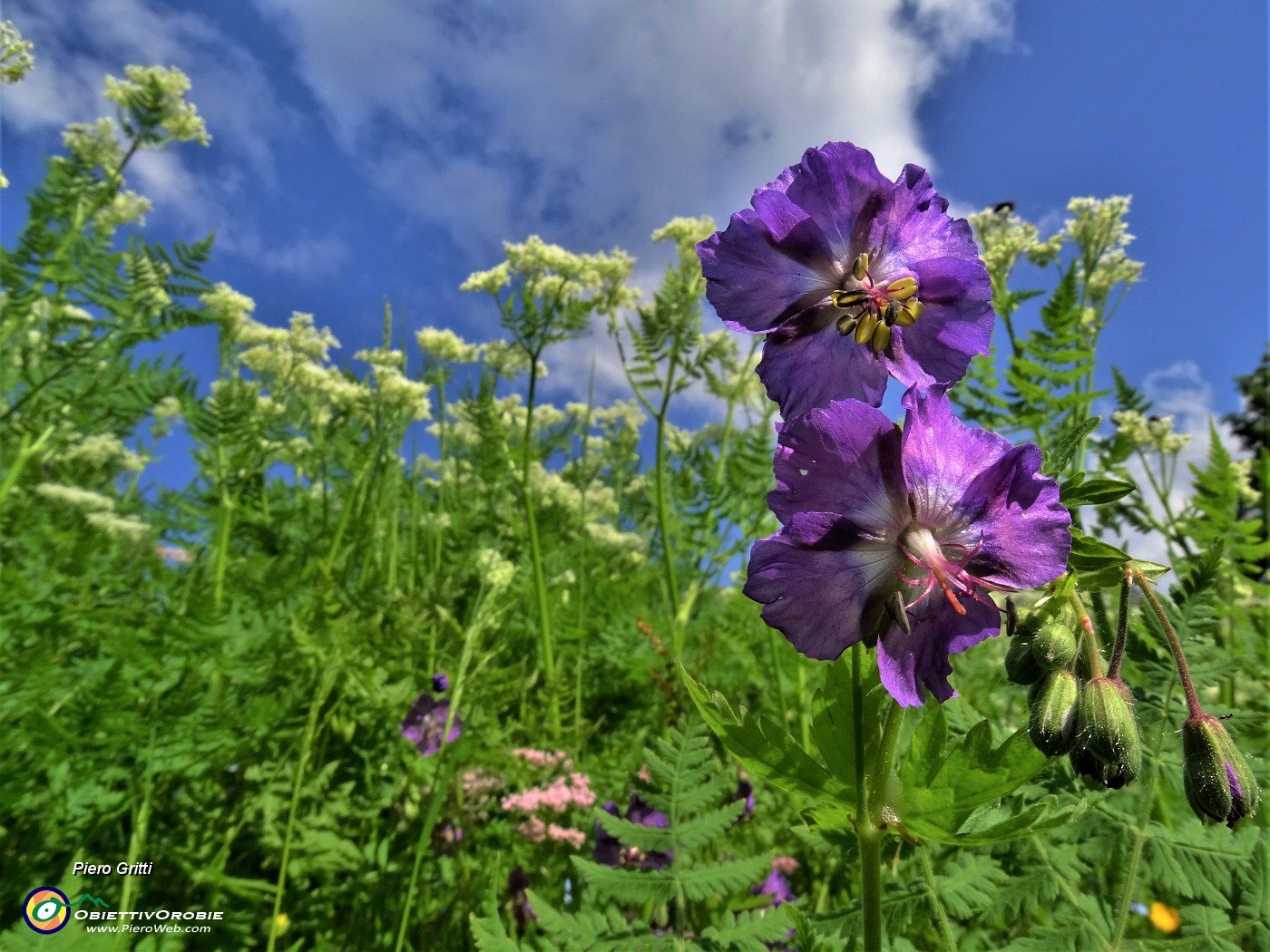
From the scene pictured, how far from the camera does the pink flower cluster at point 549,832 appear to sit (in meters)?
2.21

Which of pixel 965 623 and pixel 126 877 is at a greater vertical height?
pixel 965 623

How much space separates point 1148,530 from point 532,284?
3.43 metres

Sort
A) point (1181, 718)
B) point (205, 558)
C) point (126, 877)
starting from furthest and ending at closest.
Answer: point (205, 558)
point (126, 877)
point (1181, 718)

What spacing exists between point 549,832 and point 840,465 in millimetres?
1792

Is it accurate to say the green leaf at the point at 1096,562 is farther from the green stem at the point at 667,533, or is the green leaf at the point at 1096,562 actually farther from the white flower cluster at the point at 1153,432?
the white flower cluster at the point at 1153,432

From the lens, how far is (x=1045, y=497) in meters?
0.87

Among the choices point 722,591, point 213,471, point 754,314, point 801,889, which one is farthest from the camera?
point 722,591

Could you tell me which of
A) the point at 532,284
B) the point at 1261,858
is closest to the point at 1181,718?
the point at 1261,858

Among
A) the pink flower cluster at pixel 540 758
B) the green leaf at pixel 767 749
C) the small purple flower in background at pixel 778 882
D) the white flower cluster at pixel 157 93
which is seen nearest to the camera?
the green leaf at pixel 767 749

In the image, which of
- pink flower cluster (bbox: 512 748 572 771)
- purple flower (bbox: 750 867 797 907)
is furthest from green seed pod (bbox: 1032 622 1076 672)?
pink flower cluster (bbox: 512 748 572 771)

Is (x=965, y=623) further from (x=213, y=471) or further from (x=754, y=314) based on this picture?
(x=213, y=471)

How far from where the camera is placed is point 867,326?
3.39ft

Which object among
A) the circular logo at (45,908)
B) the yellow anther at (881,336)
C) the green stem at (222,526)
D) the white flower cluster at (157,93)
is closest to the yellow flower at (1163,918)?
the yellow anther at (881,336)

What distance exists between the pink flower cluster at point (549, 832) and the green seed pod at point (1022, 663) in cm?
163
